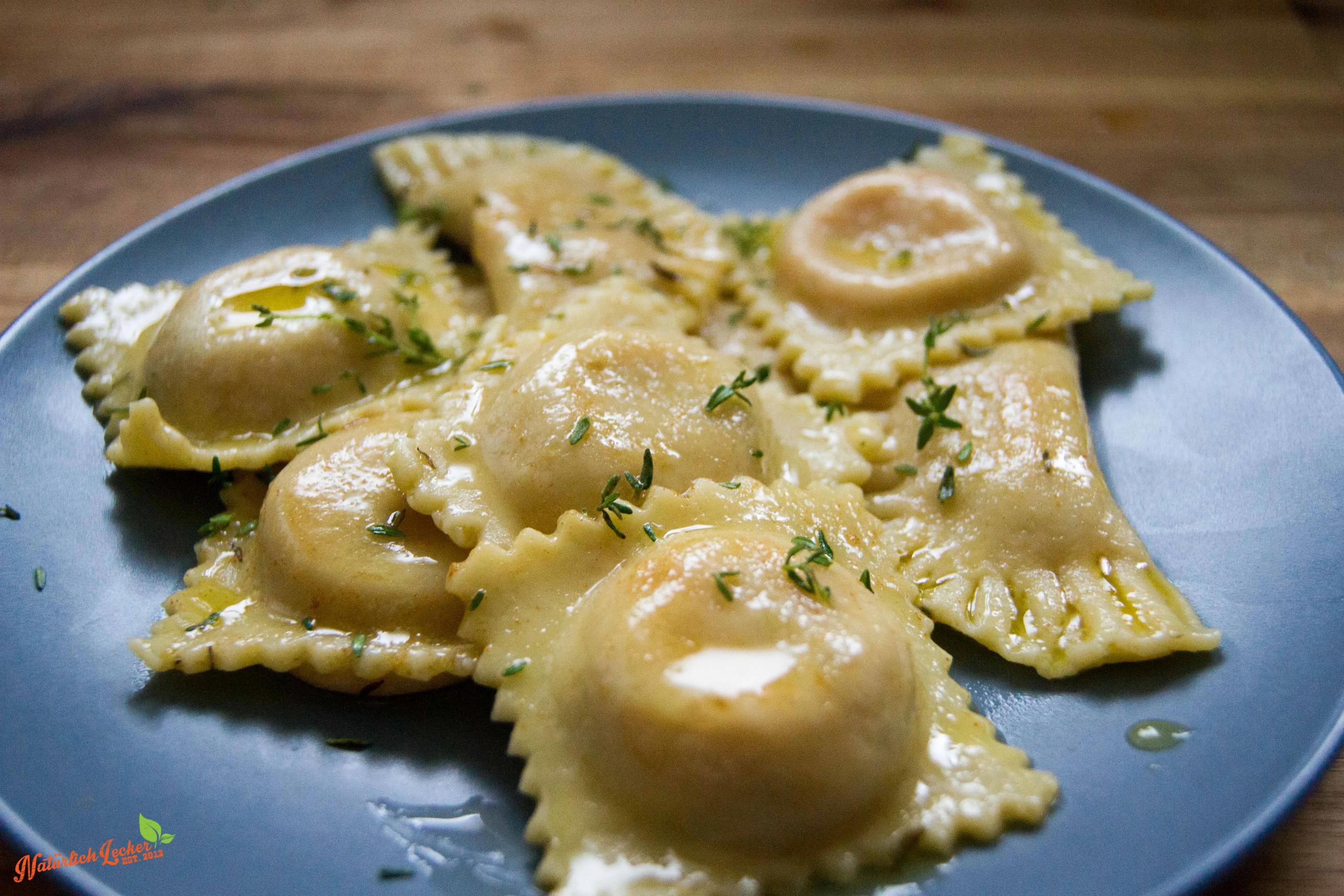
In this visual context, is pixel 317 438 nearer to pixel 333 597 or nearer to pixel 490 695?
pixel 333 597

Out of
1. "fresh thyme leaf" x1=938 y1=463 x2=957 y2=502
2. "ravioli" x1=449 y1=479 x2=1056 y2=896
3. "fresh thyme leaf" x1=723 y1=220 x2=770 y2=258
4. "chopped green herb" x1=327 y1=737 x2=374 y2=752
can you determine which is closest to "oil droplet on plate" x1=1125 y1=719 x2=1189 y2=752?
"ravioli" x1=449 y1=479 x2=1056 y2=896

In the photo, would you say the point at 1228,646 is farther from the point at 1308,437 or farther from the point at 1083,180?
the point at 1083,180

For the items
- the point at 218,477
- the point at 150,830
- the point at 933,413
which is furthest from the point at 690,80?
the point at 150,830

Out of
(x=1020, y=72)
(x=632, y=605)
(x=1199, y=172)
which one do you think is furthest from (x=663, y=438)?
(x=1020, y=72)

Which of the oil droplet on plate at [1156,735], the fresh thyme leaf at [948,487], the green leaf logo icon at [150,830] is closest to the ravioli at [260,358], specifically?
the green leaf logo icon at [150,830]

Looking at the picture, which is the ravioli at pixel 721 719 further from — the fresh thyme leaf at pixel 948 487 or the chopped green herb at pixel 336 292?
the chopped green herb at pixel 336 292

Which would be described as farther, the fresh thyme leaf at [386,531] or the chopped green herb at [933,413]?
the chopped green herb at [933,413]
